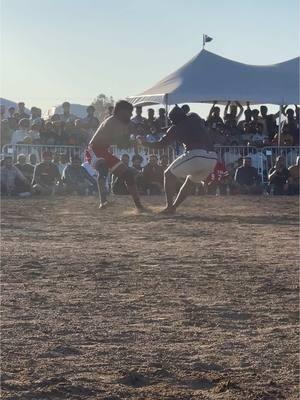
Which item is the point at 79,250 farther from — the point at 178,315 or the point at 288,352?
the point at 288,352

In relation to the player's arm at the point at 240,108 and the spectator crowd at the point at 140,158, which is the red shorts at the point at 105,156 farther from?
the player's arm at the point at 240,108

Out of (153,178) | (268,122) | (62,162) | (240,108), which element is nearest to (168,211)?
(153,178)

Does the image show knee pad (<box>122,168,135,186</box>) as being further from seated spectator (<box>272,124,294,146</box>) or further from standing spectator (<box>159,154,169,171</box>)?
seated spectator (<box>272,124,294,146</box>)

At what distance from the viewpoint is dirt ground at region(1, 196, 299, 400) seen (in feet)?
15.1

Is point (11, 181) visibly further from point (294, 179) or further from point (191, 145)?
point (191, 145)

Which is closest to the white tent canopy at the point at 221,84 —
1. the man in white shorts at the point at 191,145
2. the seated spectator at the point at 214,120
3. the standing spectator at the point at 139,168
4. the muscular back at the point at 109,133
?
the seated spectator at the point at 214,120

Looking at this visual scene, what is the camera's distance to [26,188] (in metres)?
20.6

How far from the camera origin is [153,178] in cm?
2111

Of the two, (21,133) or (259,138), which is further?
(259,138)

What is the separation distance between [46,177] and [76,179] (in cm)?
64

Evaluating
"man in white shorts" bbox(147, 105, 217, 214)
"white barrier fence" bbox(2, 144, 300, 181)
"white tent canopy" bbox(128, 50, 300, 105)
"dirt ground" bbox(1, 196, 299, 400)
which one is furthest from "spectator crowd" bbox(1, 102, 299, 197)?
"dirt ground" bbox(1, 196, 299, 400)

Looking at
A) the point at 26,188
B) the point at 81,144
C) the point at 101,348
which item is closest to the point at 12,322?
the point at 101,348

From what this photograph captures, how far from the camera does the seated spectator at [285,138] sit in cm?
2373

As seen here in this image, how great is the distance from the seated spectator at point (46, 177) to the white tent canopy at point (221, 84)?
3342 millimetres
